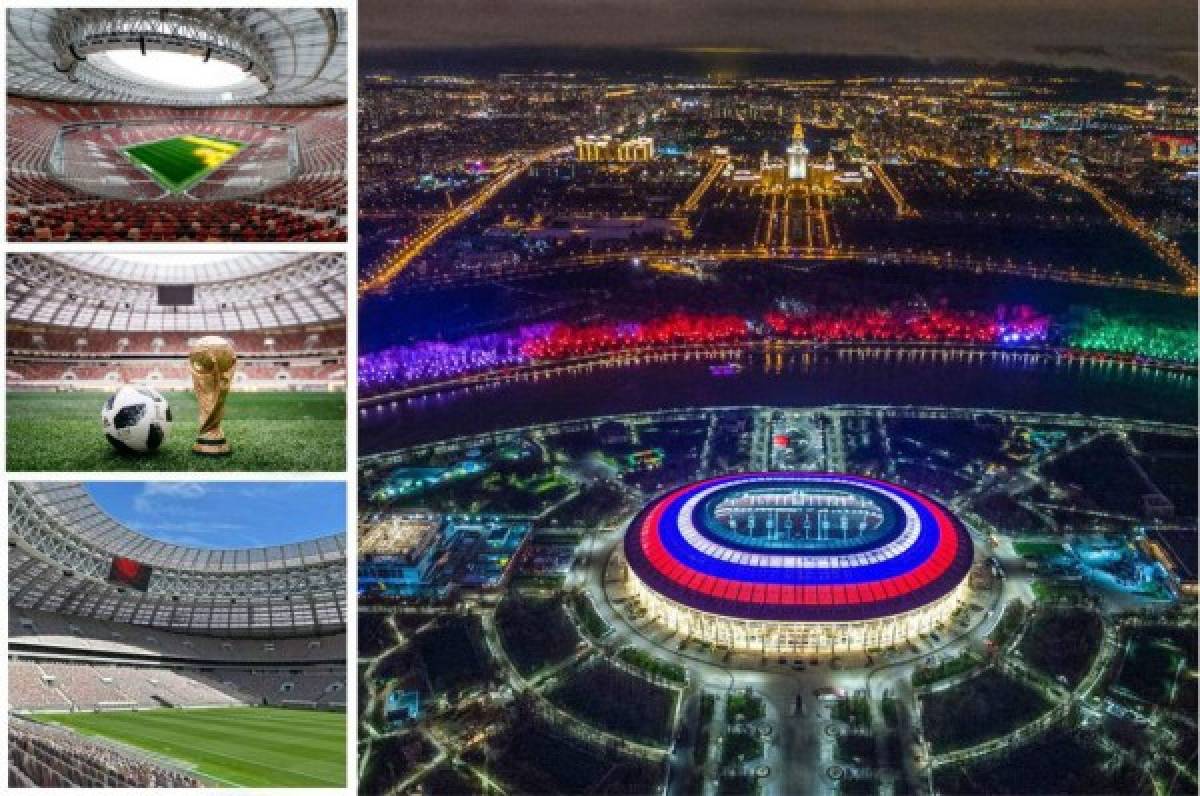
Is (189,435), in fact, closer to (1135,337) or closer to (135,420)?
(135,420)

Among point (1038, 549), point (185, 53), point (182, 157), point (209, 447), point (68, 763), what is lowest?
point (68, 763)

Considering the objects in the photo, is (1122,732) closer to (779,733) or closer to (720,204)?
(779,733)

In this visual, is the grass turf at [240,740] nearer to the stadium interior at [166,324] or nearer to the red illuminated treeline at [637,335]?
the stadium interior at [166,324]

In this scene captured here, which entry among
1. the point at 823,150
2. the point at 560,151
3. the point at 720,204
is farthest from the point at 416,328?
the point at 823,150

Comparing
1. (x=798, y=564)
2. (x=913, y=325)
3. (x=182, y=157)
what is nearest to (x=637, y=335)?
(x=913, y=325)

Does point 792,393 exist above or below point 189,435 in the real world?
below
